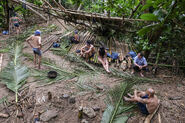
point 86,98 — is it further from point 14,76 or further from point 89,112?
point 14,76

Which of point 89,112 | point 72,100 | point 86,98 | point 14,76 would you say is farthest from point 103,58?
point 14,76

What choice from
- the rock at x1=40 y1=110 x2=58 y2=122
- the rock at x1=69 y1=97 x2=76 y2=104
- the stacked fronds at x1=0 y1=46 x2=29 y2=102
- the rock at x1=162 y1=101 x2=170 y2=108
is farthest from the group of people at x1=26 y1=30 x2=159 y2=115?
the rock at x1=40 y1=110 x2=58 y2=122

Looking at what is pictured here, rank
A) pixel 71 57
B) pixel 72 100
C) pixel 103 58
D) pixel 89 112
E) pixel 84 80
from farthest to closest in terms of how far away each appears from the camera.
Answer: pixel 71 57, pixel 103 58, pixel 84 80, pixel 72 100, pixel 89 112

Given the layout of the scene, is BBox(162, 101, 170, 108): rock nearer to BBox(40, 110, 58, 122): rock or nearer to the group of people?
the group of people

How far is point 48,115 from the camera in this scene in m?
2.94

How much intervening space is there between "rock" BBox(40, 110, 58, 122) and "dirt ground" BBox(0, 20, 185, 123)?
0.23 feet

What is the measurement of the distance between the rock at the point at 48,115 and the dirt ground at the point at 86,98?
71 mm

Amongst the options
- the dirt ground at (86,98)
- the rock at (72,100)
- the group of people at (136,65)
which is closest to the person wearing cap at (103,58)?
the group of people at (136,65)

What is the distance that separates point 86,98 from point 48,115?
105 centimetres

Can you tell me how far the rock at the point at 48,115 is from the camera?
9.43ft

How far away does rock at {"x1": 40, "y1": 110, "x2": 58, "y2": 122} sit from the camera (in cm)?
288

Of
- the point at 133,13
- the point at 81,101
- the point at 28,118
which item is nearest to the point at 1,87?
the point at 28,118

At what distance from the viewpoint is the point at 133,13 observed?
5.61 meters

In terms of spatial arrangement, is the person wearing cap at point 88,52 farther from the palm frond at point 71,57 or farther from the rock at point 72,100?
the rock at point 72,100
